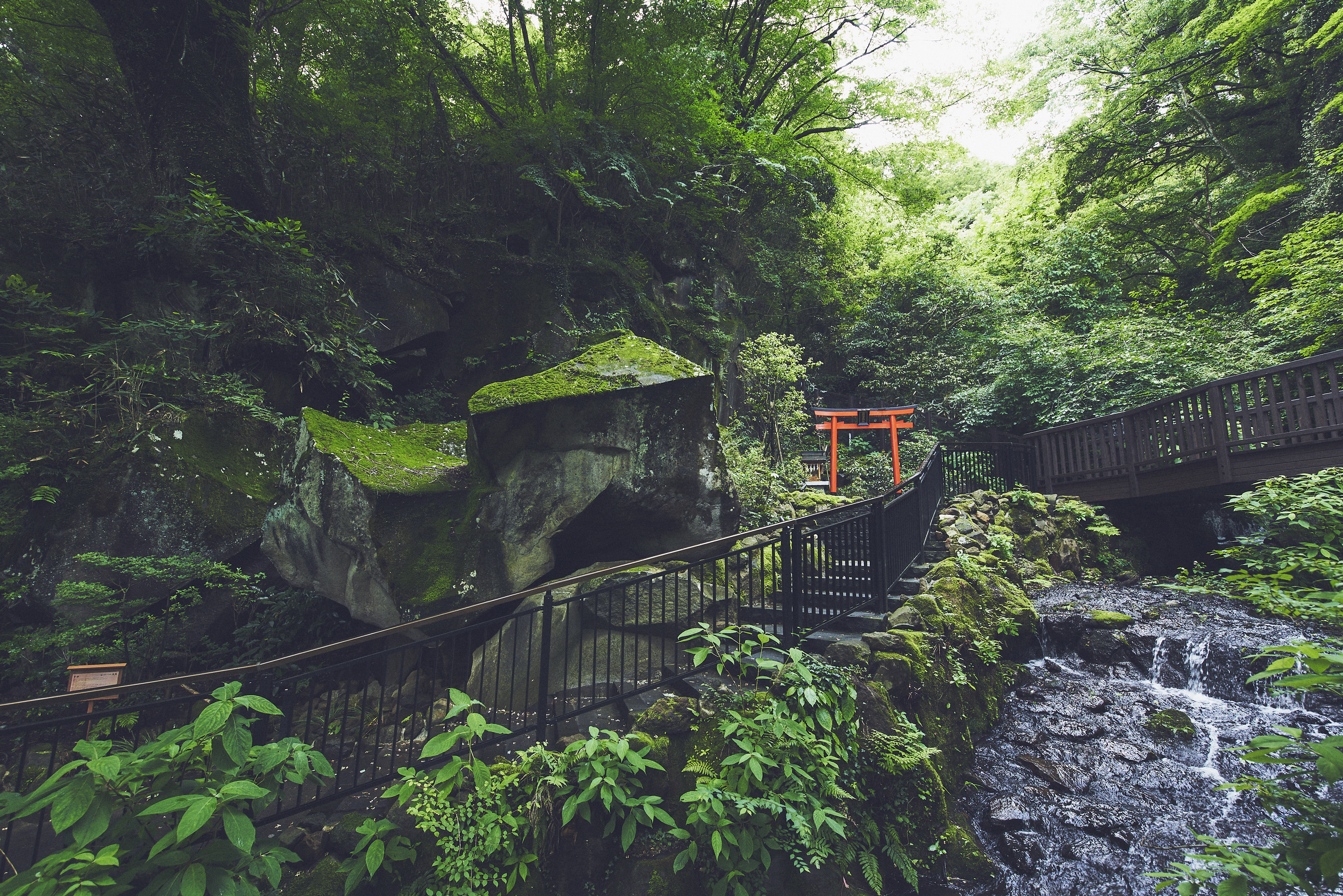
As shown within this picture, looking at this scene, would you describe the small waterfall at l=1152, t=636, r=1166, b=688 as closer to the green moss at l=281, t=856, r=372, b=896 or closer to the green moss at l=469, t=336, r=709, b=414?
the green moss at l=469, t=336, r=709, b=414

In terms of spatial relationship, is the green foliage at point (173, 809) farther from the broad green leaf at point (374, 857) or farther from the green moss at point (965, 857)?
the green moss at point (965, 857)

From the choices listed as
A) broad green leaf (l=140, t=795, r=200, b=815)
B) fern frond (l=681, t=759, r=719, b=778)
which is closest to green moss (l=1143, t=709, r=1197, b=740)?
fern frond (l=681, t=759, r=719, b=778)

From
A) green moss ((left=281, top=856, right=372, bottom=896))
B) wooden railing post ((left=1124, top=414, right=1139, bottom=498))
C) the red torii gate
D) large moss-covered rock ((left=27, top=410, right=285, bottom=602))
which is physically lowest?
green moss ((left=281, top=856, right=372, bottom=896))

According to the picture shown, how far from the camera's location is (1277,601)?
450 cm

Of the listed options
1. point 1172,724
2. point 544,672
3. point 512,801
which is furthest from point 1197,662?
point 512,801

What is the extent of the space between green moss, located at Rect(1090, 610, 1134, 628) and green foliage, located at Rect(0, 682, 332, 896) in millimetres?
7724

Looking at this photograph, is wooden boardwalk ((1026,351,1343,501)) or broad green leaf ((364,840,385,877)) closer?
broad green leaf ((364,840,385,877))

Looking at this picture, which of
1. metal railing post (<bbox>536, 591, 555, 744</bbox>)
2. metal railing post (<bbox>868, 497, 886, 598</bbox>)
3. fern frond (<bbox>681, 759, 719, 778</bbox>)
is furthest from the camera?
metal railing post (<bbox>868, 497, 886, 598</bbox>)

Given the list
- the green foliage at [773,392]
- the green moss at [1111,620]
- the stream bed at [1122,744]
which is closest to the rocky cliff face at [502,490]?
the stream bed at [1122,744]

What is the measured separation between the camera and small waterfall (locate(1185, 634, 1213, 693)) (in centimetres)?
520

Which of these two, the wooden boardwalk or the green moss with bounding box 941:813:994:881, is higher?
the wooden boardwalk

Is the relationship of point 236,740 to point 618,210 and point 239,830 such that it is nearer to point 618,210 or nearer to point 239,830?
point 239,830

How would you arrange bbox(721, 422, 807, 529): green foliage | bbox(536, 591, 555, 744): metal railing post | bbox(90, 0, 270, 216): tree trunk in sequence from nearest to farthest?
bbox(536, 591, 555, 744): metal railing post → bbox(90, 0, 270, 216): tree trunk → bbox(721, 422, 807, 529): green foliage

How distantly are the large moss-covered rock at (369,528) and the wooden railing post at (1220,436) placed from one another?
32.7 feet
